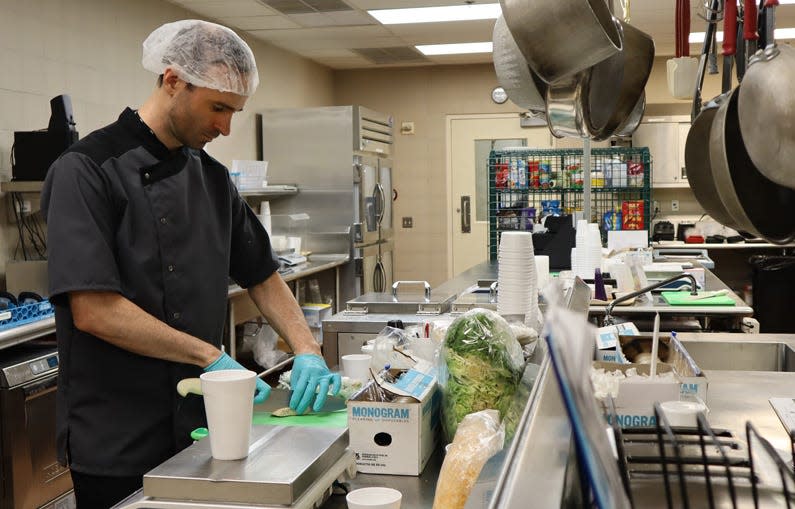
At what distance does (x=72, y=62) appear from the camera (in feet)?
14.8

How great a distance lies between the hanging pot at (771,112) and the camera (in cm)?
113

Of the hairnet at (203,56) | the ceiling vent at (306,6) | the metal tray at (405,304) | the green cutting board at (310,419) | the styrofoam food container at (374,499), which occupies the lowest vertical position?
the metal tray at (405,304)

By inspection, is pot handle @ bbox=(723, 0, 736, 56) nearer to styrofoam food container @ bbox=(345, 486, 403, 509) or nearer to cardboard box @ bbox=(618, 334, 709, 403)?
cardboard box @ bbox=(618, 334, 709, 403)

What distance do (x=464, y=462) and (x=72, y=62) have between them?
13.7ft

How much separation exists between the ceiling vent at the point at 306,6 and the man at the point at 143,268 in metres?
3.79

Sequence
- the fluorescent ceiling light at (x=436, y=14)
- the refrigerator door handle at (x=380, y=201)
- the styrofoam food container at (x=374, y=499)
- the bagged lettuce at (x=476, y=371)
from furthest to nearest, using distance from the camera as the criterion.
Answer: the refrigerator door handle at (x=380, y=201)
the fluorescent ceiling light at (x=436, y=14)
the bagged lettuce at (x=476, y=371)
the styrofoam food container at (x=374, y=499)

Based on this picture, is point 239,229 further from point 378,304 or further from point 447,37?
point 447,37

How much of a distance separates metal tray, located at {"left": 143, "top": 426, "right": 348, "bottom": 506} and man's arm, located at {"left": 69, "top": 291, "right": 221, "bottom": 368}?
556 mm

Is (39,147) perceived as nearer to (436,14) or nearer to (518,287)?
(518,287)

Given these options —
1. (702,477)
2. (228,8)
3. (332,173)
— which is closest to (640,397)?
(702,477)

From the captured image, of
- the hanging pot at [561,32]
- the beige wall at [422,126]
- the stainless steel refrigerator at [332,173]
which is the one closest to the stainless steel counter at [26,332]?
the hanging pot at [561,32]

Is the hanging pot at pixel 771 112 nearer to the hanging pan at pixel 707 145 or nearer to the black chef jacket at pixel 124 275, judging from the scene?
the hanging pan at pixel 707 145

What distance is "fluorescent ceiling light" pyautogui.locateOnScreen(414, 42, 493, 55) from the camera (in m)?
7.50

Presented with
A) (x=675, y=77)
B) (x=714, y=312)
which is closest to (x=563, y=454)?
(x=675, y=77)
